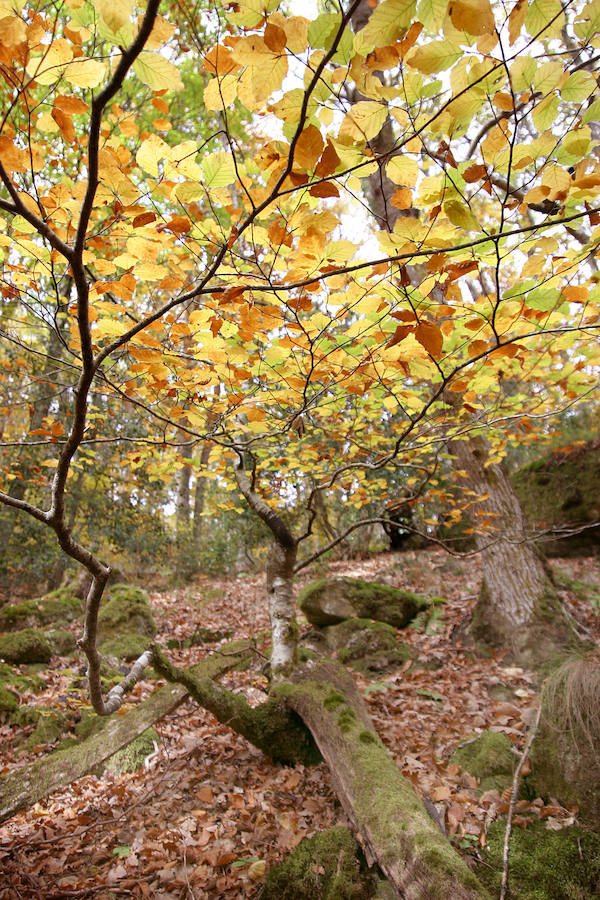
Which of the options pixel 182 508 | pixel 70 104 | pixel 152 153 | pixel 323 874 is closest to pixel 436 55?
pixel 152 153

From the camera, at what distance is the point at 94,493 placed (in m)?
8.57

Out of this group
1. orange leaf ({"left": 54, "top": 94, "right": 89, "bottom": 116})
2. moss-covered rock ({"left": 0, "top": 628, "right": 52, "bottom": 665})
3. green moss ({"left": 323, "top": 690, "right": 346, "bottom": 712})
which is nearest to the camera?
orange leaf ({"left": 54, "top": 94, "right": 89, "bottom": 116})

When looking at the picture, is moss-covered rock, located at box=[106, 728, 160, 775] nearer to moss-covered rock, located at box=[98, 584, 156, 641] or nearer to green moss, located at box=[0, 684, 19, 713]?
green moss, located at box=[0, 684, 19, 713]

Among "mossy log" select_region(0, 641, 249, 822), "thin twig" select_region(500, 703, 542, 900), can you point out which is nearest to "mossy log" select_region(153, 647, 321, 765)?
"mossy log" select_region(0, 641, 249, 822)

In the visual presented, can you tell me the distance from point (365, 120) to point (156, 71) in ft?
1.95

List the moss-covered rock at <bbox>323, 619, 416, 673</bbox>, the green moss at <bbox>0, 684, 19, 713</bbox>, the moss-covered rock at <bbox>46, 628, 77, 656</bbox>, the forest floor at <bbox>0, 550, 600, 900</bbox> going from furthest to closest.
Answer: the moss-covered rock at <bbox>46, 628, 77, 656</bbox> < the moss-covered rock at <bbox>323, 619, 416, 673</bbox> < the green moss at <bbox>0, 684, 19, 713</bbox> < the forest floor at <bbox>0, 550, 600, 900</bbox>

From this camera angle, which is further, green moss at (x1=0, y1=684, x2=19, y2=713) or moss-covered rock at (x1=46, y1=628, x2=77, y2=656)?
moss-covered rock at (x1=46, y1=628, x2=77, y2=656)

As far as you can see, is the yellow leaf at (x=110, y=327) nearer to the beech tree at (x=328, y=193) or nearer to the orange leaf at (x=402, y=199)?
the beech tree at (x=328, y=193)

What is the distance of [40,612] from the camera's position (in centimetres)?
669

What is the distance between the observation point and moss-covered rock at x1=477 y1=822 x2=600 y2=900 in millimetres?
2047

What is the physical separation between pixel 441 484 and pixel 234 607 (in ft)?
17.0

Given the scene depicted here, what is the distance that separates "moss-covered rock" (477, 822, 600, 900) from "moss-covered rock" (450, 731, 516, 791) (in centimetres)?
44

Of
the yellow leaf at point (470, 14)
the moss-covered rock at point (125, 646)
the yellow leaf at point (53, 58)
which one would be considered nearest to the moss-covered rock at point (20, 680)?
the moss-covered rock at point (125, 646)

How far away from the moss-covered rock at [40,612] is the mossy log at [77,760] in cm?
455
